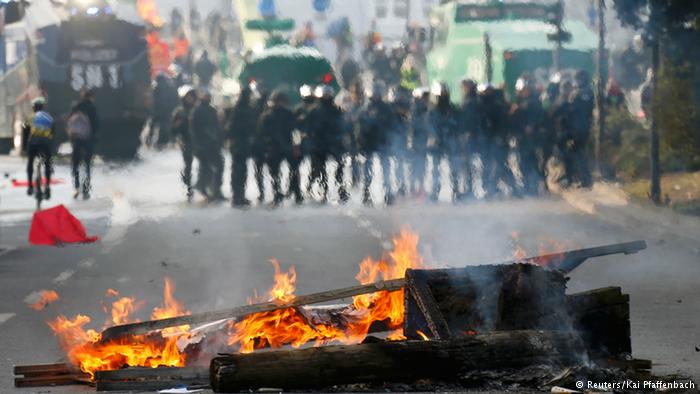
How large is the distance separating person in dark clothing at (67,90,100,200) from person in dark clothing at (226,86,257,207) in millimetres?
2526

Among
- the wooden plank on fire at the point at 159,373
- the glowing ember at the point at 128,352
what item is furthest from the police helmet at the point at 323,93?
the wooden plank on fire at the point at 159,373

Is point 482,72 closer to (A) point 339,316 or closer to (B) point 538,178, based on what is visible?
(B) point 538,178

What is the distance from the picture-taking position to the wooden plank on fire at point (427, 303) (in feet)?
31.8

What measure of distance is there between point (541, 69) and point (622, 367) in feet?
116

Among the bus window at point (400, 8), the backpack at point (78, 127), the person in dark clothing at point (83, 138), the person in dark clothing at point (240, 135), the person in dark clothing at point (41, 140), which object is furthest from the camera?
the bus window at point (400, 8)

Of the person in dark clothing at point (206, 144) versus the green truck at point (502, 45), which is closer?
the person in dark clothing at point (206, 144)

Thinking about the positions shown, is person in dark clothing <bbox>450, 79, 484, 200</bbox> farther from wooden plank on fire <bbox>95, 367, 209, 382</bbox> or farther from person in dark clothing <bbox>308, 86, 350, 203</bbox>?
wooden plank on fire <bbox>95, 367, 209, 382</bbox>

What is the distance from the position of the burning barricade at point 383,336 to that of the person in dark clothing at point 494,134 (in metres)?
17.3

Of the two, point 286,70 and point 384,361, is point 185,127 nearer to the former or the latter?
point 286,70

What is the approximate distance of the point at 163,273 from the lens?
17.1m

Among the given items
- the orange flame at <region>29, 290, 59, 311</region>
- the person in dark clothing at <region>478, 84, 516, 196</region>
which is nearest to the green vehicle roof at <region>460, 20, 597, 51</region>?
the person in dark clothing at <region>478, 84, 516, 196</region>

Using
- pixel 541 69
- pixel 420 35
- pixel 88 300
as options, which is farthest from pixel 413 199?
pixel 420 35

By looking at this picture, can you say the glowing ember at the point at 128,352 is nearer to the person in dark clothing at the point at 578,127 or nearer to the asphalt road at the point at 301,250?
the asphalt road at the point at 301,250

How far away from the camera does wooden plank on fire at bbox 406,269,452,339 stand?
9.70 m
